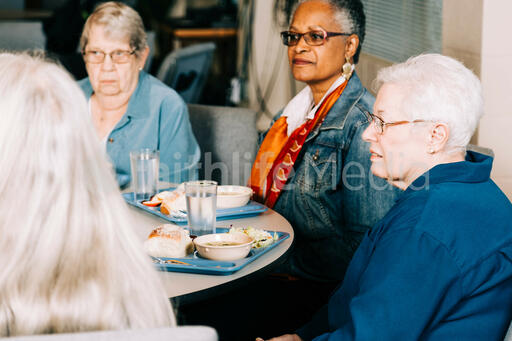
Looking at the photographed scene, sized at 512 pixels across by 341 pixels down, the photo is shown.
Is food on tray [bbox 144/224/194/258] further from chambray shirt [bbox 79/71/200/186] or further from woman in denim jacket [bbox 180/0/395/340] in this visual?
chambray shirt [bbox 79/71/200/186]

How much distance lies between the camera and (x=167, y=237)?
1.34 metres

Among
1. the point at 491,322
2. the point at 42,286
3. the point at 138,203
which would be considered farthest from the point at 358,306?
the point at 138,203

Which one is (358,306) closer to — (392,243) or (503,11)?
(392,243)

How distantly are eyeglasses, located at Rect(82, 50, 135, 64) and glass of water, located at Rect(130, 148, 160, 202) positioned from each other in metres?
0.61

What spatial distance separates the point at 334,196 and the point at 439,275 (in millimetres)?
964

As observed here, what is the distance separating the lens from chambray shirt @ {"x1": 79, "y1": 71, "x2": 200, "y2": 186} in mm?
2330

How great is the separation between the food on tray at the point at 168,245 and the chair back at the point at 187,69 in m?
2.30

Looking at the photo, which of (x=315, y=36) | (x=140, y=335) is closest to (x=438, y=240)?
(x=140, y=335)

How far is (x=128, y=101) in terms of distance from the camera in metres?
2.40

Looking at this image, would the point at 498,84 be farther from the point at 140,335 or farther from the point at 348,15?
the point at 140,335

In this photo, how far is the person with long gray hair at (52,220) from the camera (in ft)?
2.49

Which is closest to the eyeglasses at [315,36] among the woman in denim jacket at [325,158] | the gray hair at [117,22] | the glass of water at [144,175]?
the woman in denim jacket at [325,158]

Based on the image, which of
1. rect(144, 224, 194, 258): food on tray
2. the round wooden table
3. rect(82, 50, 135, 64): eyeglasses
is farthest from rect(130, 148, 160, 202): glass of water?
rect(82, 50, 135, 64): eyeglasses

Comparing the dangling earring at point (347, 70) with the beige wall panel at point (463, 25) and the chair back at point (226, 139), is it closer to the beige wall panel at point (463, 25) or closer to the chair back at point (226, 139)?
the beige wall panel at point (463, 25)
